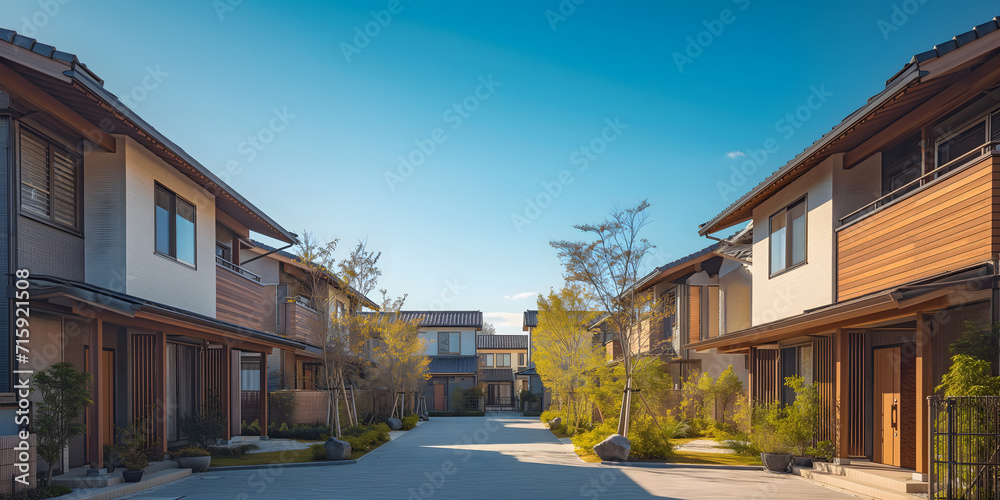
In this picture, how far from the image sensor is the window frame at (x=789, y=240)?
1547 cm

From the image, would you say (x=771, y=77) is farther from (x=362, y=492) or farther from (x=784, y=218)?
(x=362, y=492)

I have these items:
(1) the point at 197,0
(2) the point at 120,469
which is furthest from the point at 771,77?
(2) the point at 120,469

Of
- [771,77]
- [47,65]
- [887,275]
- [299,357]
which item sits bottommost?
[299,357]

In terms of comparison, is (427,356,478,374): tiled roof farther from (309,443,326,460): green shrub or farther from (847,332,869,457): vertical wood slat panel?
(847,332,869,457): vertical wood slat panel

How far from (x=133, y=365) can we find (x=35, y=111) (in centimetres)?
576

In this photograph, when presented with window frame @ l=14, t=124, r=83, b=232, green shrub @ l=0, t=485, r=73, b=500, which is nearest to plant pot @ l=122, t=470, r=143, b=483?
green shrub @ l=0, t=485, r=73, b=500

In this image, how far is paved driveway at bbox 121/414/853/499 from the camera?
11.1 metres

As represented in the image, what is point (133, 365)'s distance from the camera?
48.3ft

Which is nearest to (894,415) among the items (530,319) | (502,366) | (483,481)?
(483,481)

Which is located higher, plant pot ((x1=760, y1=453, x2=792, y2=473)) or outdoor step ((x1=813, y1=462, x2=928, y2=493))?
outdoor step ((x1=813, y1=462, x2=928, y2=493))

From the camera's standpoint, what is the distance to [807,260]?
50.4 ft

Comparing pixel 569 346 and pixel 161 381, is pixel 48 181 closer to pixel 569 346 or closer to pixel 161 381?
pixel 161 381

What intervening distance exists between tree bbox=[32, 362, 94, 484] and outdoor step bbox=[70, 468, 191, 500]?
58 cm

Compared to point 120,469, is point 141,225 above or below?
above
